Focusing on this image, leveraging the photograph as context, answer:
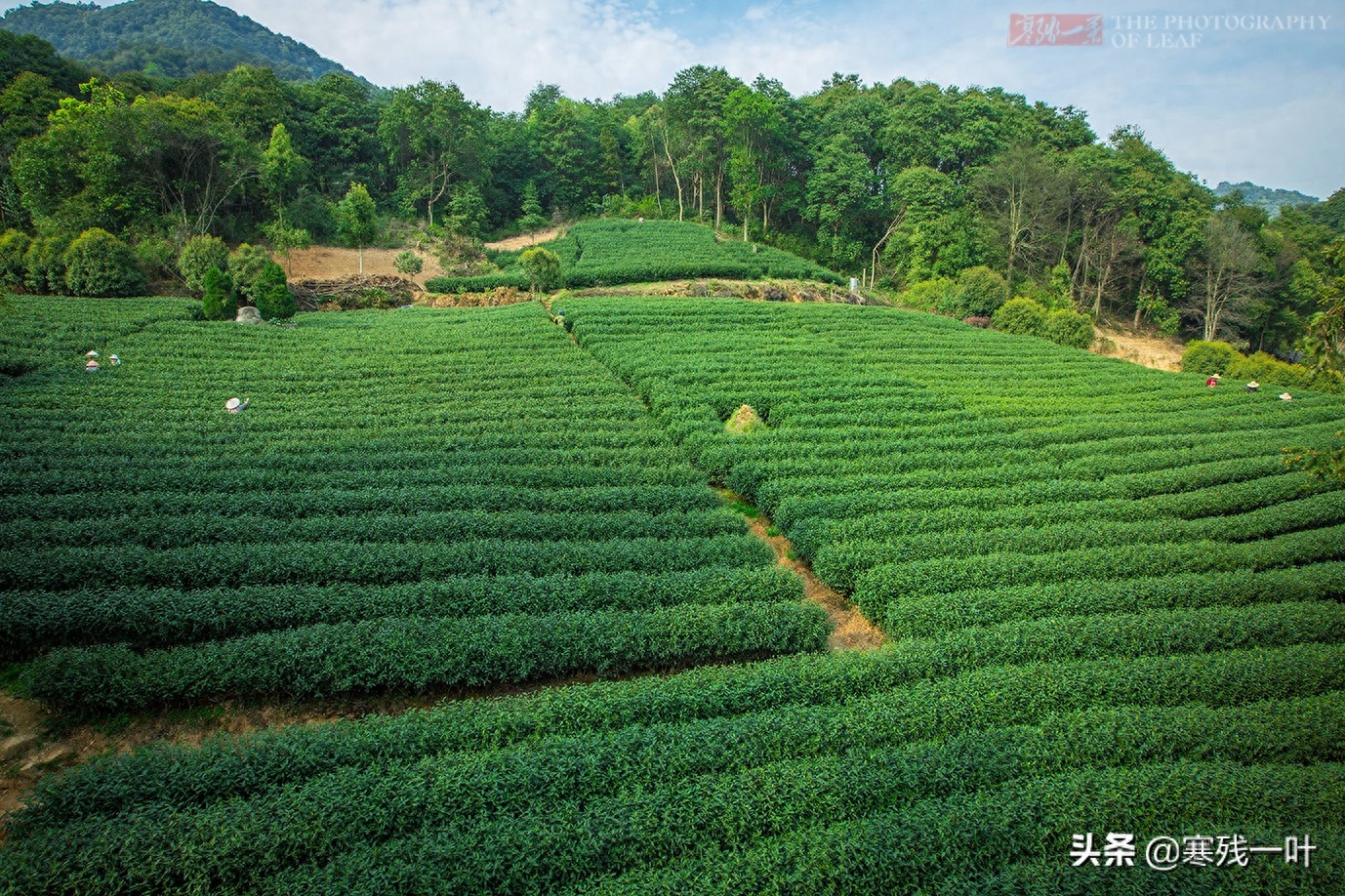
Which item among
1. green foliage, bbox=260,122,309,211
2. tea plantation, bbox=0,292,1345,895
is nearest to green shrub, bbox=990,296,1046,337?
tea plantation, bbox=0,292,1345,895

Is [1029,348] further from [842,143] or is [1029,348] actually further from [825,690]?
[842,143]

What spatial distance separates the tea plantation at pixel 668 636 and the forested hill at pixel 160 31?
94690mm

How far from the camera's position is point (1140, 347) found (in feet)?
144

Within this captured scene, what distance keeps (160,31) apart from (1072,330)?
155m

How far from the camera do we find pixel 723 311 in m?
31.6

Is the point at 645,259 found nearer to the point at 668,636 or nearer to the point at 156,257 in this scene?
the point at 156,257

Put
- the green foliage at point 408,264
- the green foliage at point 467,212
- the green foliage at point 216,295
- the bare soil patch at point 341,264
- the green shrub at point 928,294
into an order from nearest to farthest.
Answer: the green foliage at point 216,295 → the bare soil patch at point 341,264 → the green foliage at point 408,264 → the green shrub at point 928,294 → the green foliage at point 467,212

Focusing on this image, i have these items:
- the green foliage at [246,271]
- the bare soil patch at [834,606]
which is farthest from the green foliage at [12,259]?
the bare soil patch at [834,606]

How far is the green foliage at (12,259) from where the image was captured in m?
27.8

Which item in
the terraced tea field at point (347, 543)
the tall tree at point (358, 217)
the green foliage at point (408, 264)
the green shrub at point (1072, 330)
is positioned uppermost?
the tall tree at point (358, 217)

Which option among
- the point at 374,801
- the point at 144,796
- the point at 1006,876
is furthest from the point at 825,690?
the point at 144,796

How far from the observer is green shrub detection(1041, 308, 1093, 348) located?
34500 millimetres

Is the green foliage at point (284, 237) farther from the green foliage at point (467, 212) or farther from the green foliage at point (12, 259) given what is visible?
the green foliage at point (12, 259)

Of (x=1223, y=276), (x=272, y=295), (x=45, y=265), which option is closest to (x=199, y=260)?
(x=272, y=295)
